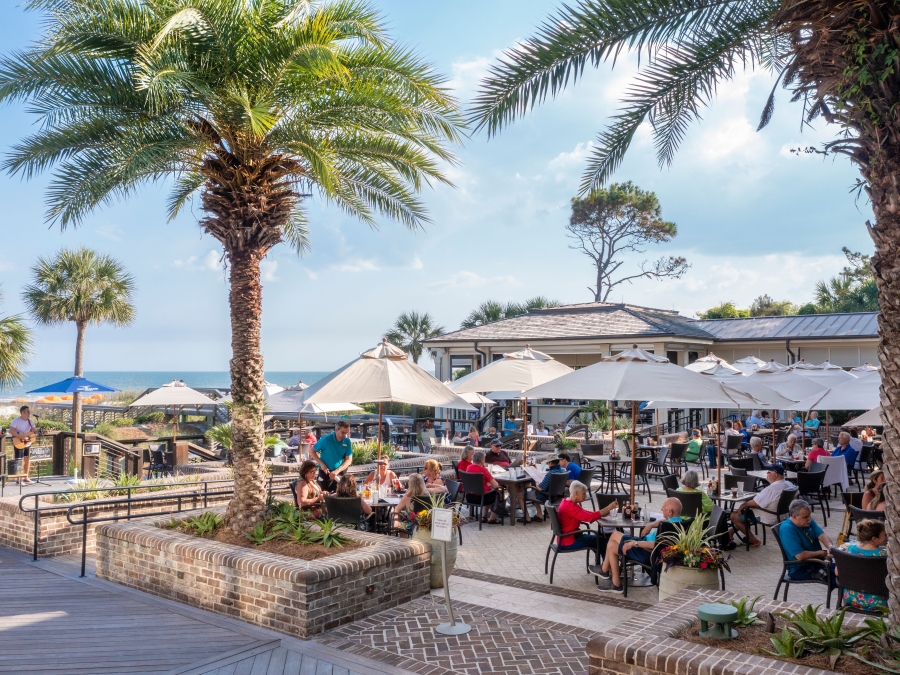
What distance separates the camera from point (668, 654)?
4.07 metres

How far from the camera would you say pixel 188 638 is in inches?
227

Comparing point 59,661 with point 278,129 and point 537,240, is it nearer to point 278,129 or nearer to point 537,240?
point 278,129

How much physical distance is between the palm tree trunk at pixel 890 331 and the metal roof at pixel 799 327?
22458 mm

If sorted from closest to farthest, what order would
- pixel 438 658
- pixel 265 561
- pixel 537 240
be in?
pixel 438 658
pixel 265 561
pixel 537 240

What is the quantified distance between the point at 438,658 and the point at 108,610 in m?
3.46

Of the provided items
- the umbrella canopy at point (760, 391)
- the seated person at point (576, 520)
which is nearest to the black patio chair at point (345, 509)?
the seated person at point (576, 520)

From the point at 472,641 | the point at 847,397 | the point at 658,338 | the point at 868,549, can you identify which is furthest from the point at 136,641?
the point at 658,338

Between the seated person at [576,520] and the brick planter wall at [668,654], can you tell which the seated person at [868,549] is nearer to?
the brick planter wall at [668,654]

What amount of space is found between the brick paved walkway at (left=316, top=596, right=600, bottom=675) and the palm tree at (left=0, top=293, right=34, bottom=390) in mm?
17075

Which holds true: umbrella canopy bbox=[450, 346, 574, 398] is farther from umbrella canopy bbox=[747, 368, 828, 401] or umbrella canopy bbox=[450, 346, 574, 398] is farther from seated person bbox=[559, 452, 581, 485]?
umbrella canopy bbox=[747, 368, 828, 401]

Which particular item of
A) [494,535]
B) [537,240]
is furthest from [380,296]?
[494,535]

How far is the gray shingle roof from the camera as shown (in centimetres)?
2411

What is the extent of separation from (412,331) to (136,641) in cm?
3231

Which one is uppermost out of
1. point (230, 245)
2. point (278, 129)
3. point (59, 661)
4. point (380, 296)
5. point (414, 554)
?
point (380, 296)
